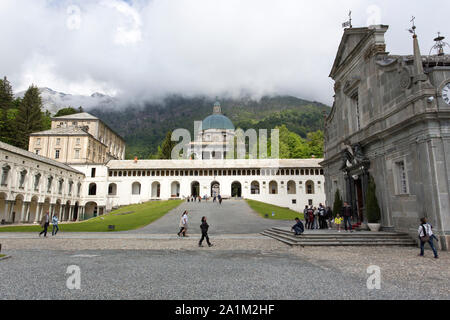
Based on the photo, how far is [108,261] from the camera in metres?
10.7

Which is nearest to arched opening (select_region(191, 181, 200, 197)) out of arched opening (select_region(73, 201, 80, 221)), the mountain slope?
arched opening (select_region(73, 201, 80, 221))

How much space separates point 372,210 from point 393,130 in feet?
17.0

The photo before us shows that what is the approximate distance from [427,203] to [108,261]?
49.2 ft

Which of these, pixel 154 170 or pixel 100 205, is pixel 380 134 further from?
pixel 100 205

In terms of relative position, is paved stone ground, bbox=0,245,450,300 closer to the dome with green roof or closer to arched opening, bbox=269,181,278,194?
arched opening, bbox=269,181,278,194

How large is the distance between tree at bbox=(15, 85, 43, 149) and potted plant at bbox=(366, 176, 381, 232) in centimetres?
7514

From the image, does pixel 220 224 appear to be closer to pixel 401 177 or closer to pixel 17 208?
pixel 401 177

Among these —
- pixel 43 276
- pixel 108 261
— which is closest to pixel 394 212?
pixel 108 261

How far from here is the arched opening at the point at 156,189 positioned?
65100 mm

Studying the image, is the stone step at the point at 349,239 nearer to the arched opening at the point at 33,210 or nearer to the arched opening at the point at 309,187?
the arched opening at the point at 33,210

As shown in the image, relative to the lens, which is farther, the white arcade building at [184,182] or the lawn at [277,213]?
the white arcade building at [184,182]

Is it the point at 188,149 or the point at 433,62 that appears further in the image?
the point at 188,149

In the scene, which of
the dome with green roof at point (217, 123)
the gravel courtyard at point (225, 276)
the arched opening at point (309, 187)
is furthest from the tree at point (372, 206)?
the dome with green roof at point (217, 123)

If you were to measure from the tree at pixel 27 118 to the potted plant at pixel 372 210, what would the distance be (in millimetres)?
75143
